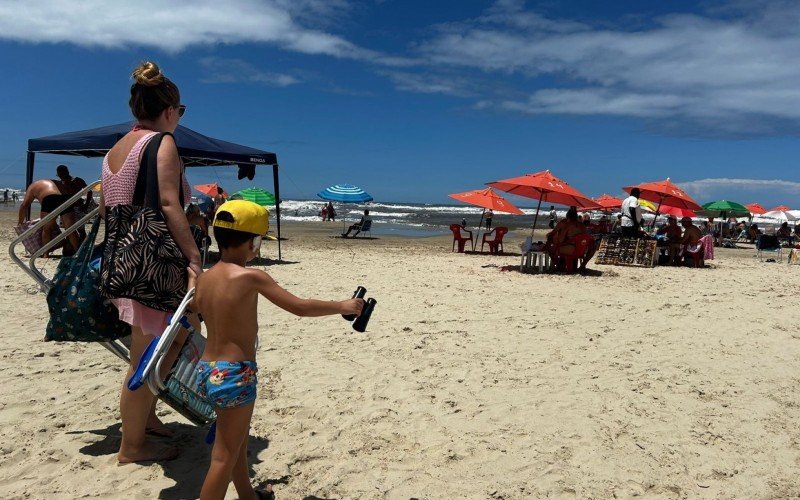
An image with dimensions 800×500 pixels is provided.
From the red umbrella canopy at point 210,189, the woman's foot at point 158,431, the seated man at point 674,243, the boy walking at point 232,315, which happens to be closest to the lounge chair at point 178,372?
the boy walking at point 232,315

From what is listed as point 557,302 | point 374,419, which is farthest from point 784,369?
point 374,419

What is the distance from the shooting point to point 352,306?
6.86 ft

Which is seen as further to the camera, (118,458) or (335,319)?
(335,319)

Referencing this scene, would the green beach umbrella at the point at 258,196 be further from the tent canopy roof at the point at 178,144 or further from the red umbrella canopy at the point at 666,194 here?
the red umbrella canopy at the point at 666,194

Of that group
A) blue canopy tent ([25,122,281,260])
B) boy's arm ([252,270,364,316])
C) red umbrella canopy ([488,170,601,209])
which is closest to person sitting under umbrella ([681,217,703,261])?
red umbrella canopy ([488,170,601,209])

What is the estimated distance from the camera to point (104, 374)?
411 cm

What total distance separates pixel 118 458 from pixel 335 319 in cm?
327

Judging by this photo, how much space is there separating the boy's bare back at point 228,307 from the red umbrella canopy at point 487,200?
13.3 meters

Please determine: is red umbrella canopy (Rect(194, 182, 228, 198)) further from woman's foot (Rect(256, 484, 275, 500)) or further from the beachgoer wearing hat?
woman's foot (Rect(256, 484, 275, 500))

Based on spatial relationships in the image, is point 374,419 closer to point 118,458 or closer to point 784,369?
point 118,458

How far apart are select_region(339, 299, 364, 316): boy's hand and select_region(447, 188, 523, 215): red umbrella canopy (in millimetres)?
13227

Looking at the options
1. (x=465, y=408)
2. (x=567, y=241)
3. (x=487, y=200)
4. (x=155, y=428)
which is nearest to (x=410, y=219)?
(x=487, y=200)

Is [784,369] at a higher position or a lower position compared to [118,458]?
higher

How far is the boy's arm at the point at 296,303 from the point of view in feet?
6.72
